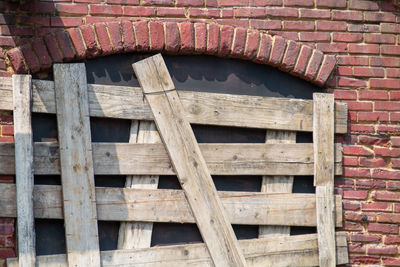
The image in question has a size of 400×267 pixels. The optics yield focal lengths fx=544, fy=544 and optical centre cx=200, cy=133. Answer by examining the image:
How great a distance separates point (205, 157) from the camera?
3811mm

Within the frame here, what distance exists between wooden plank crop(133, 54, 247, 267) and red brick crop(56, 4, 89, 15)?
0.53 metres

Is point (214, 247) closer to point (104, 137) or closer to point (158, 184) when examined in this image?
point (158, 184)

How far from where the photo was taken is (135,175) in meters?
3.71

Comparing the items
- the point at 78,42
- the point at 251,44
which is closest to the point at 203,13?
the point at 251,44

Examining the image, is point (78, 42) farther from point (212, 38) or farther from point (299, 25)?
point (299, 25)

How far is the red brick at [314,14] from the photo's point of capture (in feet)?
13.2

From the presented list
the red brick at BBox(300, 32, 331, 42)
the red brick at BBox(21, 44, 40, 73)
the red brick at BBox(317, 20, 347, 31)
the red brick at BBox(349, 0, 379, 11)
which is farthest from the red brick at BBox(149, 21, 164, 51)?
the red brick at BBox(349, 0, 379, 11)

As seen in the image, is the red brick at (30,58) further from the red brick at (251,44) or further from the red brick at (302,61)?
the red brick at (302,61)

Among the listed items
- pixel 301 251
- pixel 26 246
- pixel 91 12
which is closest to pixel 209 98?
pixel 91 12

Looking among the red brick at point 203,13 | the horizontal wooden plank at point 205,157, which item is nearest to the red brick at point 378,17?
the horizontal wooden plank at point 205,157

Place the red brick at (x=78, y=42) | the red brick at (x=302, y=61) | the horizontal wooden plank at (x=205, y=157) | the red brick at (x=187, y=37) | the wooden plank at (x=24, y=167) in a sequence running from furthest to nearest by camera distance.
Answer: the red brick at (x=302, y=61)
the red brick at (x=187, y=37)
the red brick at (x=78, y=42)
the horizontal wooden plank at (x=205, y=157)
the wooden plank at (x=24, y=167)

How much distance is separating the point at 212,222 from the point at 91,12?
1679mm

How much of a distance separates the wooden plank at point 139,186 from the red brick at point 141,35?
0.53 metres

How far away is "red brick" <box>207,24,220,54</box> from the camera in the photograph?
12.6 ft
